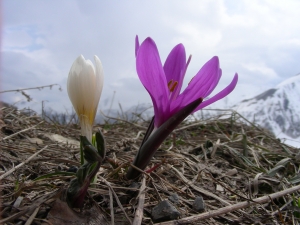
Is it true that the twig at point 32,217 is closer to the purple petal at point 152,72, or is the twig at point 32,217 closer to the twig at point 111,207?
the twig at point 111,207

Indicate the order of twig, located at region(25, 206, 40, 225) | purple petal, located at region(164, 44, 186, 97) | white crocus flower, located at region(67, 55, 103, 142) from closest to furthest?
twig, located at region(25, 206, 40, 225)
white crocus flower, located at region(67, 55, 103, 142)
purple petal, located at region(164, 44, 186, 97)

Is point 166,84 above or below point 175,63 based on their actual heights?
below

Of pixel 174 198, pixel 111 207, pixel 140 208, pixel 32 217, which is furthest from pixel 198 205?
pixel 32 217

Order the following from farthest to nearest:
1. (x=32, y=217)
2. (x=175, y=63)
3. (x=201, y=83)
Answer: (x=175, y=63), (x=201, y=83), (x=32, y=217)

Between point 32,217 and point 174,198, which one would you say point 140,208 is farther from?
point 32,217

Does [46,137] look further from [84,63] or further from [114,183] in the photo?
[84,63]

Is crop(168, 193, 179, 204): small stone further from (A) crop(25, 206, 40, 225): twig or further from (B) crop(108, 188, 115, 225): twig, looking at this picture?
(A) crop(25, 206, 40, 225): twig

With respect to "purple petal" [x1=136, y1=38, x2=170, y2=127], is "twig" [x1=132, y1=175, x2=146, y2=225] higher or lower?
lower

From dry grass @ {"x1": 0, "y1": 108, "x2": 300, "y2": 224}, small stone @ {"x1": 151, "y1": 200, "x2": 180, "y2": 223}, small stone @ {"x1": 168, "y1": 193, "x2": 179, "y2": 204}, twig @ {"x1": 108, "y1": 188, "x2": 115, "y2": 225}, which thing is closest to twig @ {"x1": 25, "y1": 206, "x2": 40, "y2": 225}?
dry grass @ {"x1": 0, "y1": 108, "x2": 300, "y2": 224}

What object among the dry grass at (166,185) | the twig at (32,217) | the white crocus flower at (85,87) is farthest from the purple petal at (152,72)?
the twig at (32,217)
